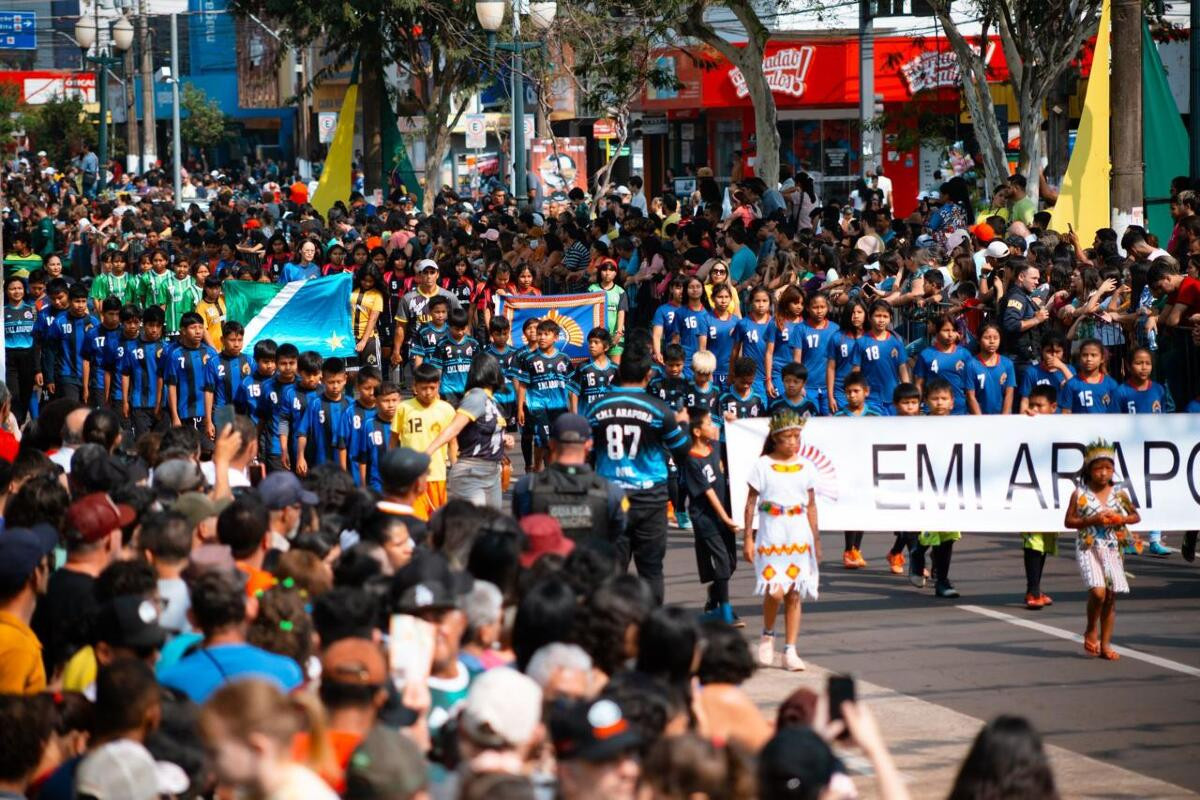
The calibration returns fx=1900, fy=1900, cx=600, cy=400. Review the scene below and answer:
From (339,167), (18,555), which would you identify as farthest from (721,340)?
(339,167)

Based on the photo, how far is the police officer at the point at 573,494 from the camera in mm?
9938

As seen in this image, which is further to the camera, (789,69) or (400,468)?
(789,69)

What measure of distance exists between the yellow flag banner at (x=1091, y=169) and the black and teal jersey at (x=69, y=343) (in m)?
9.98

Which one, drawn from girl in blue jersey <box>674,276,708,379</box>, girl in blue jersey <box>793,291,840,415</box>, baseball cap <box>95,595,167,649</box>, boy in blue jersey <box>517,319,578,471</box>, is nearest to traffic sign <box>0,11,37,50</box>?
girl in blue jersey <box>674,276,708,379</box>

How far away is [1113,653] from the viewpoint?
11.2 meters

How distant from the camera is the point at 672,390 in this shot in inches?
578

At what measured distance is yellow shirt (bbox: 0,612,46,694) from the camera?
6836mm

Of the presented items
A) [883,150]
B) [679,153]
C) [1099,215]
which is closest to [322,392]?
[1099,215]

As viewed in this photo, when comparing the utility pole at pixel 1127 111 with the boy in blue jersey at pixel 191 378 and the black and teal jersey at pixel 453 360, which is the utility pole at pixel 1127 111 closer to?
the black and teal jersey at pixel 453 360

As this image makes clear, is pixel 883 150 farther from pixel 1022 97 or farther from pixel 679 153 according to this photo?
pixel 1022 97

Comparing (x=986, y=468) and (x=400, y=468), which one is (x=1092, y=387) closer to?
(x=986, y=468)

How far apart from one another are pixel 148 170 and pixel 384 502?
159 feet

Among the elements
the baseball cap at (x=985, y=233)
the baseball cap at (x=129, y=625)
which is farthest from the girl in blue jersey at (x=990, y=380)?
the baseball cap at (x=129, y=625)

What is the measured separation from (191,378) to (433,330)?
2184mm
